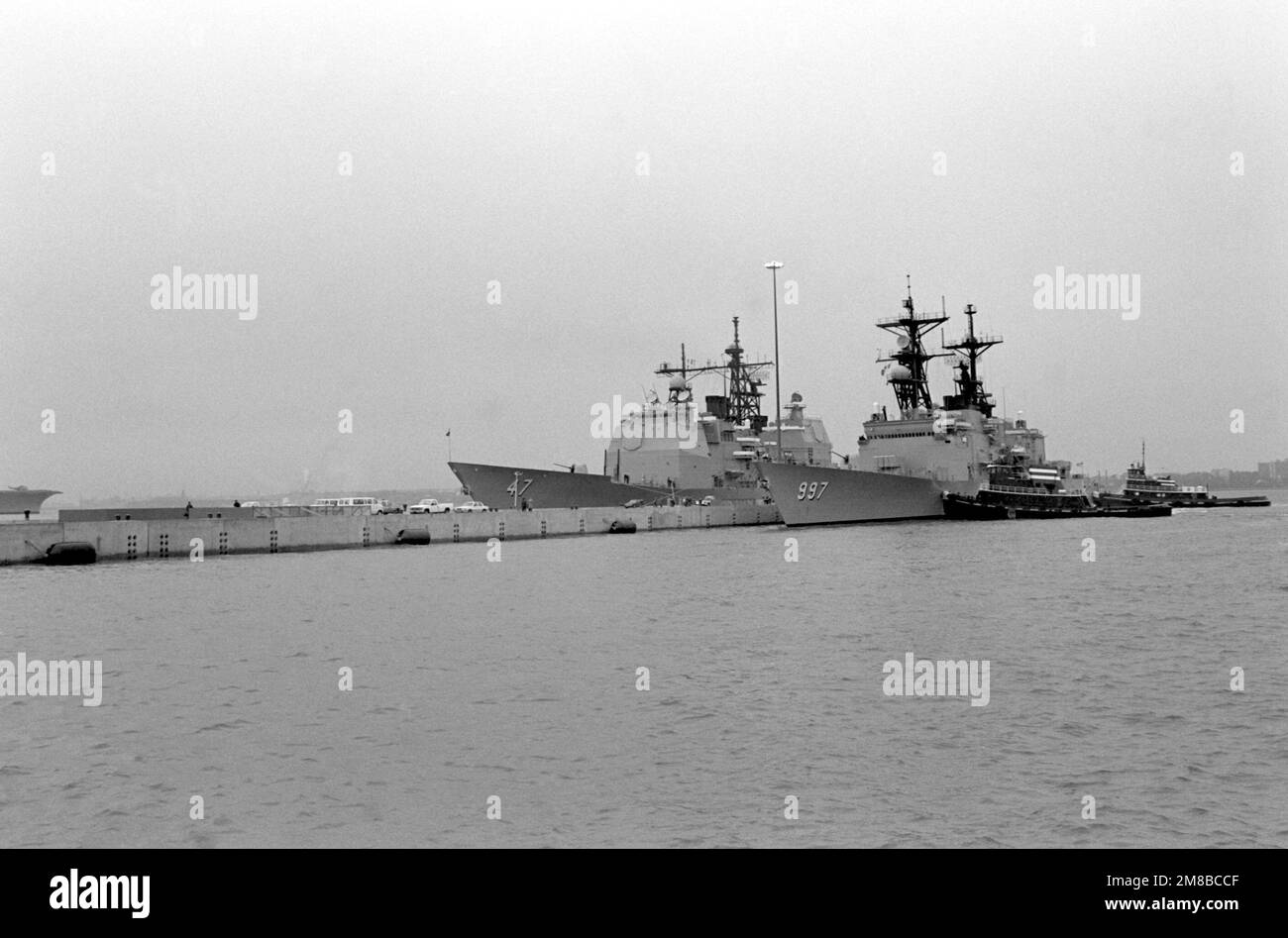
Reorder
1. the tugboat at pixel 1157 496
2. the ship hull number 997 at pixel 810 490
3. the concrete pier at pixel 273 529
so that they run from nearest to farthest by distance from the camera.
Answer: the concrete pier at pixel 273 529 < the ship hull number 997 at pixel 810 490 < the tugboat at pixel 1157 496

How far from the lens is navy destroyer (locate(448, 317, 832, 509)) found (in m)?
65.9

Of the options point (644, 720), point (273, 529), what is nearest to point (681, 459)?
point (273, 529)

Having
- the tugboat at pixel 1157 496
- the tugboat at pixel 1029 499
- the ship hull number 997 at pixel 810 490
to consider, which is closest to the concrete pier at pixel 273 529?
the ship hull number 997 at pixel 810 490

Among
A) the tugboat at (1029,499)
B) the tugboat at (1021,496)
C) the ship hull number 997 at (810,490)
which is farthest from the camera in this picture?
the tugboat at (1029,499)

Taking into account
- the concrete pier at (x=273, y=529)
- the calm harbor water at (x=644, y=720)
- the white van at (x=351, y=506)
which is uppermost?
the white van at (x=351, y=506)

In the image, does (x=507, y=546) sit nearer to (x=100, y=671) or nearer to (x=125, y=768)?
(x=100, y=671)

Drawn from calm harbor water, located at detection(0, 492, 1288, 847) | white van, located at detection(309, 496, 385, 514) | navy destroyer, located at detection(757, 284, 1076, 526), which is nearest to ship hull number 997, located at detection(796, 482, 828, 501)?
navy destroyer, located at detection(757, 284, 1076, 526)

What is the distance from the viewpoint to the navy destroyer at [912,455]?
59188 millimetres

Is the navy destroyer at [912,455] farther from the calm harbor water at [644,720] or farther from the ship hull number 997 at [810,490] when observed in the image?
the calm harbor water at [644,720]

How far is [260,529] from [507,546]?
11.5m

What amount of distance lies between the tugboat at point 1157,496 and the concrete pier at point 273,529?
4215 centimetres

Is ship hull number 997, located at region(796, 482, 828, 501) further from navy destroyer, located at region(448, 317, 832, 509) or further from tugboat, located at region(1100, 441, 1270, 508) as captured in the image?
tugboat, located at region(1100, 441, 1270, 508)
